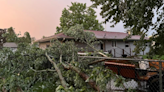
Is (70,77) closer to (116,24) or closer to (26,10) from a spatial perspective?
(116,24)

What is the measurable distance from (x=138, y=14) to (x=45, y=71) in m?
4.22

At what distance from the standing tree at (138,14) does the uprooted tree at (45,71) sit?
189 centimetres

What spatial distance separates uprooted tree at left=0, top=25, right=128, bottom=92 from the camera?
10.0ft

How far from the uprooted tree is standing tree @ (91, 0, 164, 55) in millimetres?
1894

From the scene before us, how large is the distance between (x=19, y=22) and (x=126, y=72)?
548 inches

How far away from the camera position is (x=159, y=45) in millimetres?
4141

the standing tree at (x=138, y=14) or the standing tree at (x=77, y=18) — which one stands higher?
the standing tree at (x=77, y=18)

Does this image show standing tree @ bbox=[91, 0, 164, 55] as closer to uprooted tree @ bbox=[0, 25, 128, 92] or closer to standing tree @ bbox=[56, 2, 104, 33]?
uprooted tree @ bbox=[0, 25, 128, 92]

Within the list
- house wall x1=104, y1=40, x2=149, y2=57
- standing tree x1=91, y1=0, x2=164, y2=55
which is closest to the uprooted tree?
standing tree x1=91, y1=0, x2=164, y2=55

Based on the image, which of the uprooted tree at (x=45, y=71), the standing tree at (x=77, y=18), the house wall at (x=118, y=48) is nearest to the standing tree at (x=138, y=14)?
the uprooted tree at (x=45, y=71)

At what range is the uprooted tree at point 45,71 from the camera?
306 cm

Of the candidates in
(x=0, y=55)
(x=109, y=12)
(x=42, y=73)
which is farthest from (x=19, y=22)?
(x=109, y=12)

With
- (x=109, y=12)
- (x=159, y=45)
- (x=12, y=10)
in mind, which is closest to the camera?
(x=159, y=45)

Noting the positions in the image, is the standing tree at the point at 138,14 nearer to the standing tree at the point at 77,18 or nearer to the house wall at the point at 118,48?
the house wall at the point at 118,48
